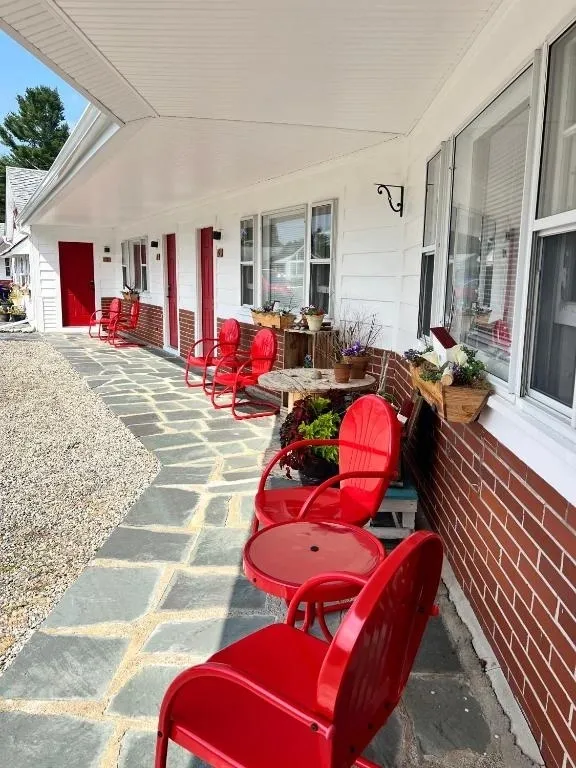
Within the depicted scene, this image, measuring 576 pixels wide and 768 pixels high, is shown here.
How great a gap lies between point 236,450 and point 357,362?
1.19m

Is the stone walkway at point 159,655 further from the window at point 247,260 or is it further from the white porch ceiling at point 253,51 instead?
the window at point 247,260

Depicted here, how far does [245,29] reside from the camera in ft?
7.99

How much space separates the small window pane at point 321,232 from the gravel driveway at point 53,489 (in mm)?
2459

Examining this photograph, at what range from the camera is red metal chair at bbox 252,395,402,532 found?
2.33 m

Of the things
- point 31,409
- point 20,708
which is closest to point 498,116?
point 20,708

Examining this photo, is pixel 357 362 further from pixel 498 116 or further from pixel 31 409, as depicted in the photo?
pixel 31 409

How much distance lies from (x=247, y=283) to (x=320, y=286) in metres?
1.69

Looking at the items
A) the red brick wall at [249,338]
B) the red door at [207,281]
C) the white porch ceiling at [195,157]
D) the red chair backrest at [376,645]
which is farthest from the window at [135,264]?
the red chair backrest at [376,645]

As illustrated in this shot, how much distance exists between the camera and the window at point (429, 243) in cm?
344

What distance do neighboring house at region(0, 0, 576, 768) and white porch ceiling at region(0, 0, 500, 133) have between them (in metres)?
0.01

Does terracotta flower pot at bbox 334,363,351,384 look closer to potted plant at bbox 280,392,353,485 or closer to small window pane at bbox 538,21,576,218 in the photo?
potted plant at bbox 280,392,353,485

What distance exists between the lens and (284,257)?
619 centimetres

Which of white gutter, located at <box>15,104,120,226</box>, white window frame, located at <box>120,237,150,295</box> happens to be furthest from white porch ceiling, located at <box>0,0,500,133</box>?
white window frame, located at <box>120,237,150,295</box>

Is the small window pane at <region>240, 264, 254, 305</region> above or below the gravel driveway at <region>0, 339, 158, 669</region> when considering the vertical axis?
above
